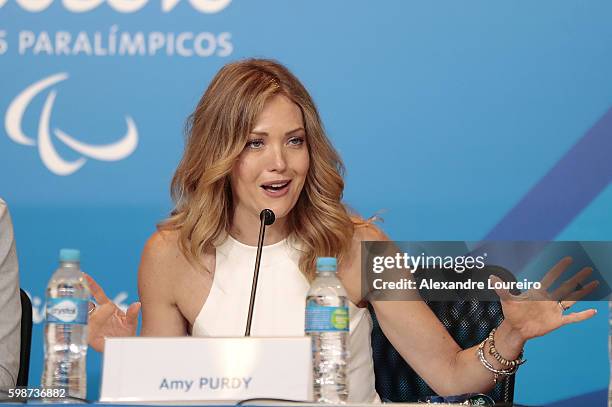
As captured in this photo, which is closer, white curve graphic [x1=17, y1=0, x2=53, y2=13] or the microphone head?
the microphone head

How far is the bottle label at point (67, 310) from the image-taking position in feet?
6.38

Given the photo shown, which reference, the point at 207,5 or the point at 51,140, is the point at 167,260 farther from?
the point at 207,5

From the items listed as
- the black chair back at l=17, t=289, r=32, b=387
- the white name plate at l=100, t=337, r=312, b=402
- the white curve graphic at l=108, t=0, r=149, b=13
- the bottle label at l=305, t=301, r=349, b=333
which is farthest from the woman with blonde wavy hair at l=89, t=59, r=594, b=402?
the white curve graphic at l=108, t=0, r=149, b=13

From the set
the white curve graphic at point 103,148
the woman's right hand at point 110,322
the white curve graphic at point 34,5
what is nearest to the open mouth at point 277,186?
the woman's right hand at point 110,322

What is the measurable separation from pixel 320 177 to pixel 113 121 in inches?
48.1

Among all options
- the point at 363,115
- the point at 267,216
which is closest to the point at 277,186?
the point at 267,216

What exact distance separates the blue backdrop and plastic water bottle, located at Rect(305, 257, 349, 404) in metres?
1.48

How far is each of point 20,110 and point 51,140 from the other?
151 millimetres

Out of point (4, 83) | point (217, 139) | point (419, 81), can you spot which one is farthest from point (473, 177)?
point (4, 83)

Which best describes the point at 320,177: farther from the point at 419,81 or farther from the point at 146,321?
the point at 419,81

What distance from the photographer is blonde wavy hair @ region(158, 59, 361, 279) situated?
8.68 ft

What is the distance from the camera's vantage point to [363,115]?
3.61m

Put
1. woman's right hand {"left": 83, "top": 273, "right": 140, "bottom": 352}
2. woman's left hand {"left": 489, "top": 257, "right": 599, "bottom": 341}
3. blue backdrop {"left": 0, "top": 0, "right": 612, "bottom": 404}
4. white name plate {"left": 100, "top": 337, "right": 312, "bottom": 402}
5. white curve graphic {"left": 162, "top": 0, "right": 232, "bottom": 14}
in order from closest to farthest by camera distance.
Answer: white name plate {"left": 100, "top": 337, "right": 312, "bottom": 402} → woman's left hand {"left": 489, "top": 257, "right": 599, "bottom": 341} → woman's right hand {"left": 83, "top": 273, "right": 140, "bottom": 352} → blue backdrop {"left": 0, "top": 0, "right": 612, "bottom": 404} → white curve graphic {"left": 162, "top": 0, "right": 232, "bottom": 14}

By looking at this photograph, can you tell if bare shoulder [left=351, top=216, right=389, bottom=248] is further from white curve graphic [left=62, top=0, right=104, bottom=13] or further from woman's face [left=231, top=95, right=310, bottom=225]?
white curve graphic [left=62, top=0, right=104, bottom=13]
